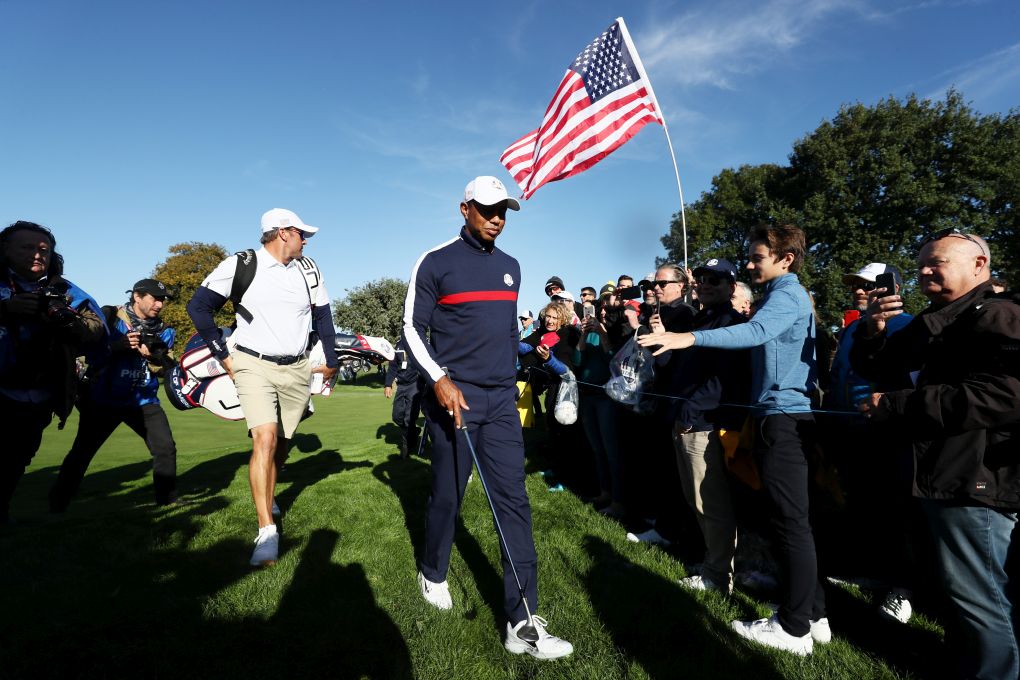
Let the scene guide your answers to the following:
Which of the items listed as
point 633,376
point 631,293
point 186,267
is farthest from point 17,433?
point 186,267

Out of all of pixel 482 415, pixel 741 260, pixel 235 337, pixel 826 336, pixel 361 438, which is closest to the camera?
pixel 482 415

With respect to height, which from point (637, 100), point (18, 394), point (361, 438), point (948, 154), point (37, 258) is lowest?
point (361, 438)

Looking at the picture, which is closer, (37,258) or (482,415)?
(482,415)

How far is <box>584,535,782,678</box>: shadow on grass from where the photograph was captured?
2.74m

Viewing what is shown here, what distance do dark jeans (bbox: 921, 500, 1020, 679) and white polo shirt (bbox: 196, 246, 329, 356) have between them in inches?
163

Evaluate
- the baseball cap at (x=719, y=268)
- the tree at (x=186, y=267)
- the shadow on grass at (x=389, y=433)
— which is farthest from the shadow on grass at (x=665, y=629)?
the tree at (x=186, y=267)

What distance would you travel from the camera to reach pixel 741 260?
34562 millimetres

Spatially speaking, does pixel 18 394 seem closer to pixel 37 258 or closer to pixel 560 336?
pixel 37 258

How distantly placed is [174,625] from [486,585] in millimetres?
1769

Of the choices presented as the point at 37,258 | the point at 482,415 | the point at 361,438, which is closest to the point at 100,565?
the point at 37,258

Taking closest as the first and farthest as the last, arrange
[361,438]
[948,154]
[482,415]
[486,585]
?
1. [482,415]
2. [486,585]
3. [361,438]
4. [948,154]

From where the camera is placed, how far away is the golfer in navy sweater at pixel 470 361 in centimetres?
324

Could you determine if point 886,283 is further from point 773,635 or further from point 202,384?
point 202,384

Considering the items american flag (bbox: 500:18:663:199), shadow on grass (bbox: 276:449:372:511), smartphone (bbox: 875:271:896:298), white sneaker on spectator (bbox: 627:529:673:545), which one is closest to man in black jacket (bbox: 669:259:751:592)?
white sneaker on spectator (bbox: 627:529:673:545)
